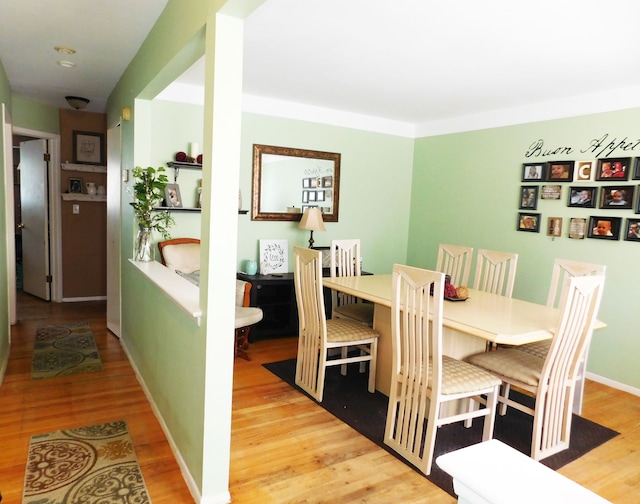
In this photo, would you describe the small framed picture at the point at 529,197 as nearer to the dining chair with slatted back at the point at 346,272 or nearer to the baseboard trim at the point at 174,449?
the dining chair with slatted back at the point at 346,272

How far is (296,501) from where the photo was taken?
2.07 metres

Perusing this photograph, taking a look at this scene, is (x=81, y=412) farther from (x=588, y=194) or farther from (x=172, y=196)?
(x=588, y=194)

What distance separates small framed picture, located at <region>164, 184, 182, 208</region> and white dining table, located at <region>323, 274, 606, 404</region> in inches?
61.1

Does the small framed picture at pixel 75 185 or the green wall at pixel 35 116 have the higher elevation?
the green wall at pixel 35 116

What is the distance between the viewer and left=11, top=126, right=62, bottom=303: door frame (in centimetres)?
554

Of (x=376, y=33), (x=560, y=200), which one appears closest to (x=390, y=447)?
(x=376, y=33)

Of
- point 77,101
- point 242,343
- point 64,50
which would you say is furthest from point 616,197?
point 77,101

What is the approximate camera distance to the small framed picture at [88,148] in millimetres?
5633

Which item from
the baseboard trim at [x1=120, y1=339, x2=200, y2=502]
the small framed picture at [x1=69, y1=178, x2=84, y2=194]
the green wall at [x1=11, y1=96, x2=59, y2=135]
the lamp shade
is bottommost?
the baseboard trim at [x1=120, y1=339, x2=200, y2=502]

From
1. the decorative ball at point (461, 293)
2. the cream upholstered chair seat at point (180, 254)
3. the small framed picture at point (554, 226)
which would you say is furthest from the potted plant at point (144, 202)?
the small framed picture at point (554, 226)

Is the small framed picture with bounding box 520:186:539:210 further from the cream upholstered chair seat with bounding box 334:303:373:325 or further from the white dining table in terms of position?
the cream upholstered chair seat with bounding box 334:303:373:325

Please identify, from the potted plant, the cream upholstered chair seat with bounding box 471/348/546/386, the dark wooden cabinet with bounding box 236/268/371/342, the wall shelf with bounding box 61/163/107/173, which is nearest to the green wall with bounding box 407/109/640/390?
the cream upholstered chair seat with bounding box 471/348/546/386

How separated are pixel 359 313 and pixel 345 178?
1.89m

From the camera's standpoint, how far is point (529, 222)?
167 inches
